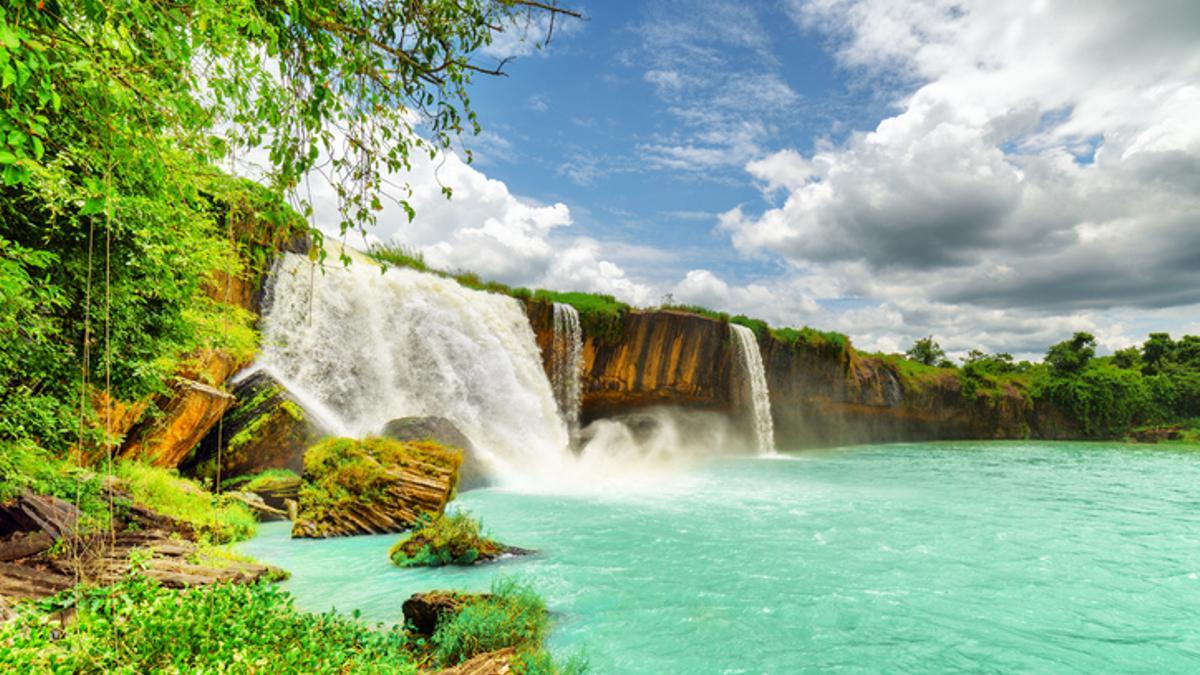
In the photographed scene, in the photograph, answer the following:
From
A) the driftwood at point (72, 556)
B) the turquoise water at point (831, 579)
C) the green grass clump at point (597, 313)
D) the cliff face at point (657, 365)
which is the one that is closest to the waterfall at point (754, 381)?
the cliff face at point (657, 365)

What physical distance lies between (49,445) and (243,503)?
16.0ft

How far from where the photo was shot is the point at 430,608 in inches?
189

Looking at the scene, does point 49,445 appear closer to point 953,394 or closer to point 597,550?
point 597,550

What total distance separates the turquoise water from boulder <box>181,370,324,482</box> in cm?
251

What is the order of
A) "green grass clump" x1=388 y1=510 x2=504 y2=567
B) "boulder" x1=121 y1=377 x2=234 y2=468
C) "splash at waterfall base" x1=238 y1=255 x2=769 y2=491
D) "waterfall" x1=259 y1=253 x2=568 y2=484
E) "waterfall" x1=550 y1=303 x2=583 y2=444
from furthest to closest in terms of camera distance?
"waterfall" x1=550 y1=303 x2=583 y2=444 → "waterfall" x1=259 y1=253 x2=568 y2=484 → "splash at waterfall base" x1=238 y1=255 x2=769 y2=491 → "boulder" x1=121 y1=377 x2=234 y2=468 → "green grass clump" x1=388 y1=510 x2=504 y2=567

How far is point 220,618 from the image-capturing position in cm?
304

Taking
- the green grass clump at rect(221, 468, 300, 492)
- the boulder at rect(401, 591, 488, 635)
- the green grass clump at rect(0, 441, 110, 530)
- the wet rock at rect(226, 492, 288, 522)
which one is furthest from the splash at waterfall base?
the boulder at rect(401, 591, 488, 635)

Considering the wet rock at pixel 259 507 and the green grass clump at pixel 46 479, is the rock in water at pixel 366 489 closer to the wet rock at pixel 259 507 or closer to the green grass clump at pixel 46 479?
the wet rock at pixel 259 507

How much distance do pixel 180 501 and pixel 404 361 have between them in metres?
9.04

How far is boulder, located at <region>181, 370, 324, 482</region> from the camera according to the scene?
36.0 ft

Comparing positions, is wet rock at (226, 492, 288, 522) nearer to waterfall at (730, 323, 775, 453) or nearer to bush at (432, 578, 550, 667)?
bush at (432, 578, 550, 667)

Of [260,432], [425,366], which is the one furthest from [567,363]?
[260,432]

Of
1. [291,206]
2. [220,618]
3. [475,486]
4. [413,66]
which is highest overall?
[413,66]

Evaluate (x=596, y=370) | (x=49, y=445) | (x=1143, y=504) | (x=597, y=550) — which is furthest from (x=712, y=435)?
(x=49, y=445)
